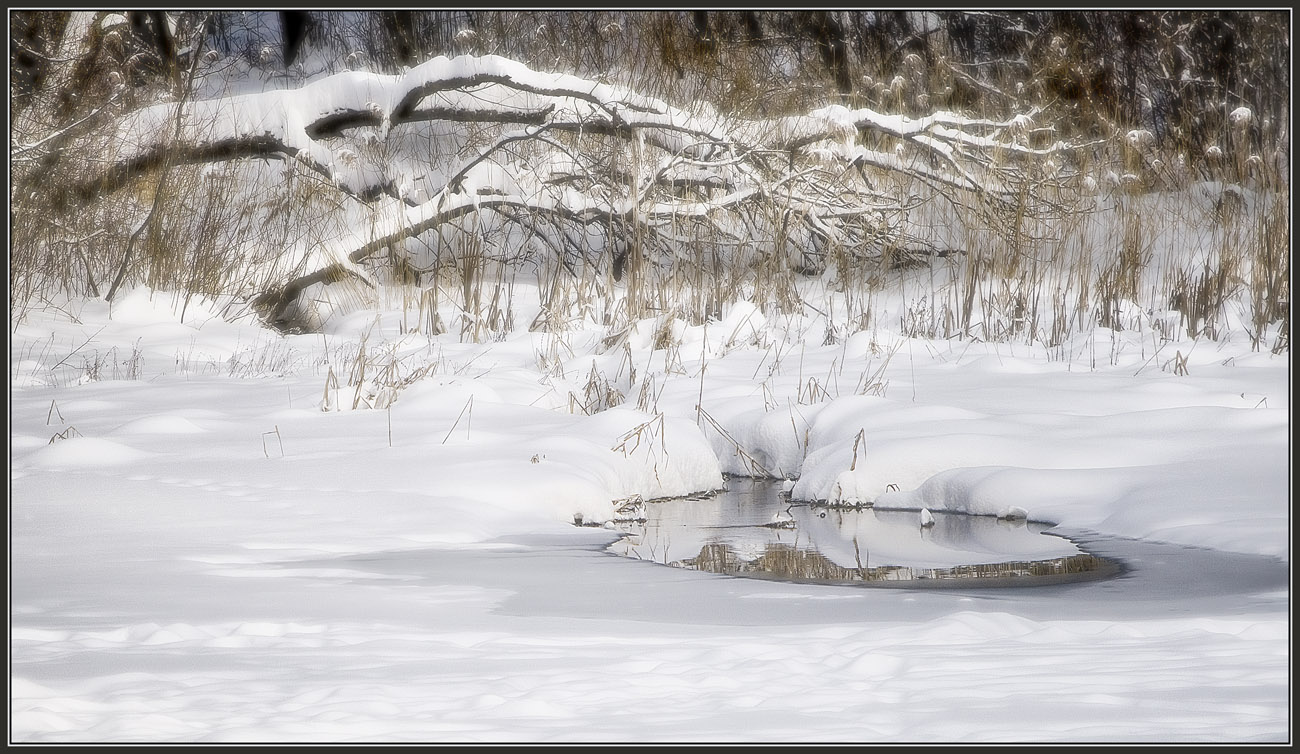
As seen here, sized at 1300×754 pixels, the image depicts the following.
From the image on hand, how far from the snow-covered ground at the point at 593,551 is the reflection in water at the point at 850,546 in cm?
12

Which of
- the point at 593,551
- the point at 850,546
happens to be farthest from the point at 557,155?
the point at 593,551

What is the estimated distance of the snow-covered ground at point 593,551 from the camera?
1533 millimetres

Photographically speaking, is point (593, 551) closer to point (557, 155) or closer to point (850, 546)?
point (850, 546)

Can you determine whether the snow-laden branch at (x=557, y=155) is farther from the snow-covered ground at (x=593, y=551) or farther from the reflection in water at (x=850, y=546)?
the reflection in water at (x=850, y=546)

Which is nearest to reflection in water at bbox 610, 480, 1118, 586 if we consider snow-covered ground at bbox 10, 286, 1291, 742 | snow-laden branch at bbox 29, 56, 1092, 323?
snow-covered ground at bbox 10, 286, 1291, 742

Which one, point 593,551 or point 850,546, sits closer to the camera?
point 593,551

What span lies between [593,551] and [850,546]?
65 centimetres

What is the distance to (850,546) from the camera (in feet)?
9.68

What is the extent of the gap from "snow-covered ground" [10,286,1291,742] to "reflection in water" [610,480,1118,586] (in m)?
0.12

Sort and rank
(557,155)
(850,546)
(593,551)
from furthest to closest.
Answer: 1. (557,155)
2. (850,546)
3. (593,551)

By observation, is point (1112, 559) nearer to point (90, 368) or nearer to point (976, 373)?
point (976, 373)

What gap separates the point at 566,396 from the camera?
502 cm

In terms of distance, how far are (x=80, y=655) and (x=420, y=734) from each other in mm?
675

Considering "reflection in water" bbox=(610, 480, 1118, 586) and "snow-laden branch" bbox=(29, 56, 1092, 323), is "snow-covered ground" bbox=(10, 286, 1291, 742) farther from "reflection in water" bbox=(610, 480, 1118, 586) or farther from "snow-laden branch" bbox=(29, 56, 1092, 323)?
"snow-laden branch" bbox=(29, 56, 1092, 323)
